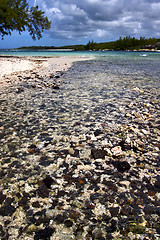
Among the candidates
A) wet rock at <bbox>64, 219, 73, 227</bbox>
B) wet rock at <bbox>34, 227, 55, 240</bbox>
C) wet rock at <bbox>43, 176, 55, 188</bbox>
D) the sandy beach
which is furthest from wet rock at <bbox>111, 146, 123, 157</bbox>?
the sandy beach

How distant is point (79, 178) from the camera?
303 cm

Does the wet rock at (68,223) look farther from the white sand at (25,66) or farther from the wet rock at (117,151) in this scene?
the white sand at (25,66)

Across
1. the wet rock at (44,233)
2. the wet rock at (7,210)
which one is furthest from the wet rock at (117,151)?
the wet rock at (7,210)

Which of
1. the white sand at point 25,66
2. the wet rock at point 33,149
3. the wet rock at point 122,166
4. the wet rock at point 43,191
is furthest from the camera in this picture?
the white sand at point 25,66

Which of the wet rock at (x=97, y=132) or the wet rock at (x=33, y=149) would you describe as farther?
the wet rock at (x=97, y=132)

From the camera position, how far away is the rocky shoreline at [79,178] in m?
2.17

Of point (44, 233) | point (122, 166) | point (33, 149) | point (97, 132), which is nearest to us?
point (44, 233)

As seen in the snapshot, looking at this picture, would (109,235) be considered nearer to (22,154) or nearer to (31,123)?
(22,154)

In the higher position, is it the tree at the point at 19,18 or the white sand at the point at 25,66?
the tree at the point at 19,18

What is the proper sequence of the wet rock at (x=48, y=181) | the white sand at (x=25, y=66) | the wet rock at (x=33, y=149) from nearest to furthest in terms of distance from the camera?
the wet rock at (x=48, y=181), the wet rock at (x=33, y=149), the white sand at (x=25, y=66)

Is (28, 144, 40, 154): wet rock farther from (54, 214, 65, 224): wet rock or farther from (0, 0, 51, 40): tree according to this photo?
(0, 0, 51, 40): tree

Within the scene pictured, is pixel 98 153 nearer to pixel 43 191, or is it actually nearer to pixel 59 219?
pixel 43 191

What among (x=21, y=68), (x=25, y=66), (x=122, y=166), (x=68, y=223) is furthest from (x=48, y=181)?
(x=25, y=66)

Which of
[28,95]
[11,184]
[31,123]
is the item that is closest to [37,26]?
[28,95]
